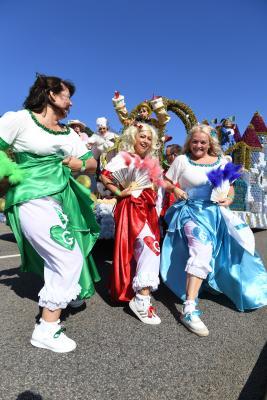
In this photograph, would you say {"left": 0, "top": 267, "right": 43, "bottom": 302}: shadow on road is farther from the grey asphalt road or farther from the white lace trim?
the white lace trim

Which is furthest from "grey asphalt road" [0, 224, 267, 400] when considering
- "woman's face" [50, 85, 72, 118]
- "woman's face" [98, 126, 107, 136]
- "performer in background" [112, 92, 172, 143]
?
"woman's face" [98, 126, 107, 136]

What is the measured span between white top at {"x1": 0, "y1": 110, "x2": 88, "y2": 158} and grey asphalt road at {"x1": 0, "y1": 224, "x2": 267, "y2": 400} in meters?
1.25

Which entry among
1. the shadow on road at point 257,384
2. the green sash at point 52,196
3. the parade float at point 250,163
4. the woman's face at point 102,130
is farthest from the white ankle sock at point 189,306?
the parade float at point 250,163

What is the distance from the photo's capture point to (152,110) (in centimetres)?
568

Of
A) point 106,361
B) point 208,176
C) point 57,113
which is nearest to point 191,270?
point 208,176

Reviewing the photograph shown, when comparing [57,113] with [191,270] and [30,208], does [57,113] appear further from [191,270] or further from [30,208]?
[191,270]

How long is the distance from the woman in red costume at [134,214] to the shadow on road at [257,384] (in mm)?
945

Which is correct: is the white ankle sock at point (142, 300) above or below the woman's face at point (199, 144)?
below

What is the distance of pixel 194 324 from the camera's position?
94.4 inches

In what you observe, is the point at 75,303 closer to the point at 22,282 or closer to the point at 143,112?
the point at 22,282

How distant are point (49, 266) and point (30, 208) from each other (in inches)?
15.4

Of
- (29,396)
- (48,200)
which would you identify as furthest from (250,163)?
(29,396)

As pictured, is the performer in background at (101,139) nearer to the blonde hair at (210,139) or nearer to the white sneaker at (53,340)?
the blonde hair at (210,139)

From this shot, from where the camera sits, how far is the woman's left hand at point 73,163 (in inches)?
93.6
